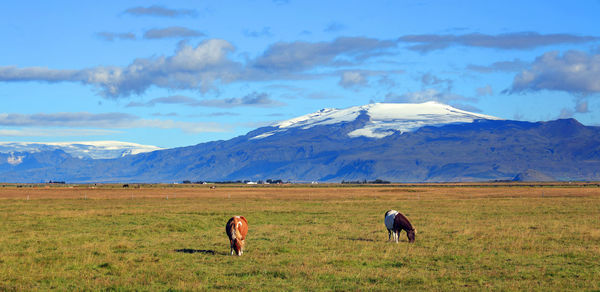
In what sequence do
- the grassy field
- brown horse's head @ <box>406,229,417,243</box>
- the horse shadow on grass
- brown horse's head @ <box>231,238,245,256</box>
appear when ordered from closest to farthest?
the grassy field → brown horse's head @ <box>231,238,245,256</box> → the horse shadow on grass → brown horse's head @ <box>406,229,417,243</box>

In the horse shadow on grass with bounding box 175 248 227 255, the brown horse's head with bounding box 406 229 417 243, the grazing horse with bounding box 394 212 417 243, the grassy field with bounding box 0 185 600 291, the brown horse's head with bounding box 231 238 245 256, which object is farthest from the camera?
the grazing horse with bounding box 394 212 417 243

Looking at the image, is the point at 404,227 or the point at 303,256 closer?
the point at 303,256

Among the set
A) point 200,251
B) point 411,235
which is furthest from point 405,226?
point 200,251

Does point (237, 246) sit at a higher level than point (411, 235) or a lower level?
higher

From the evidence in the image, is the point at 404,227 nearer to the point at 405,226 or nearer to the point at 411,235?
the point at 405,226

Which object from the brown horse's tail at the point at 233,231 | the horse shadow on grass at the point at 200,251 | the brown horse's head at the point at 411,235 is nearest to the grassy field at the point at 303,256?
the horse shadow on grass at the point at 200,251

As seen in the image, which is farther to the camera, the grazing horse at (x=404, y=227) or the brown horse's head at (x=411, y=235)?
the grazing horse at (x=404, y=227)

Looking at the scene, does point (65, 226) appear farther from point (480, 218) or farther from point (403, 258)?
point (480, 218)

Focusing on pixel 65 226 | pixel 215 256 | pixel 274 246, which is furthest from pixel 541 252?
pixel 65 226

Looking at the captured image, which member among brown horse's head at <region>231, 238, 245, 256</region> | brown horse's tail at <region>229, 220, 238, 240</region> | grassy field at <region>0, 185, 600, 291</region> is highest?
brown horse's tail at <region>229, 220, 238, 240</region>

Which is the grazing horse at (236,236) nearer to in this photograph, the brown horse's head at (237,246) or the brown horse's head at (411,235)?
the brown horse's head at (237,246)

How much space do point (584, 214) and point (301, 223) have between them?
2259 centimetres

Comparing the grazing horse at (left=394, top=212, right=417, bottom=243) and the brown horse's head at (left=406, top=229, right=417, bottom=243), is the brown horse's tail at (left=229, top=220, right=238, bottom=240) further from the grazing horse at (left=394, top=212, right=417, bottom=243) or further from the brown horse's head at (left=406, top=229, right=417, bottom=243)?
the brown horse's head at (left=406, top=229, right=417, bottom=243)

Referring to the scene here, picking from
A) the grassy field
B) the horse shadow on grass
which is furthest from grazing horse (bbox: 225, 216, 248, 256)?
the horse shadow on grass
